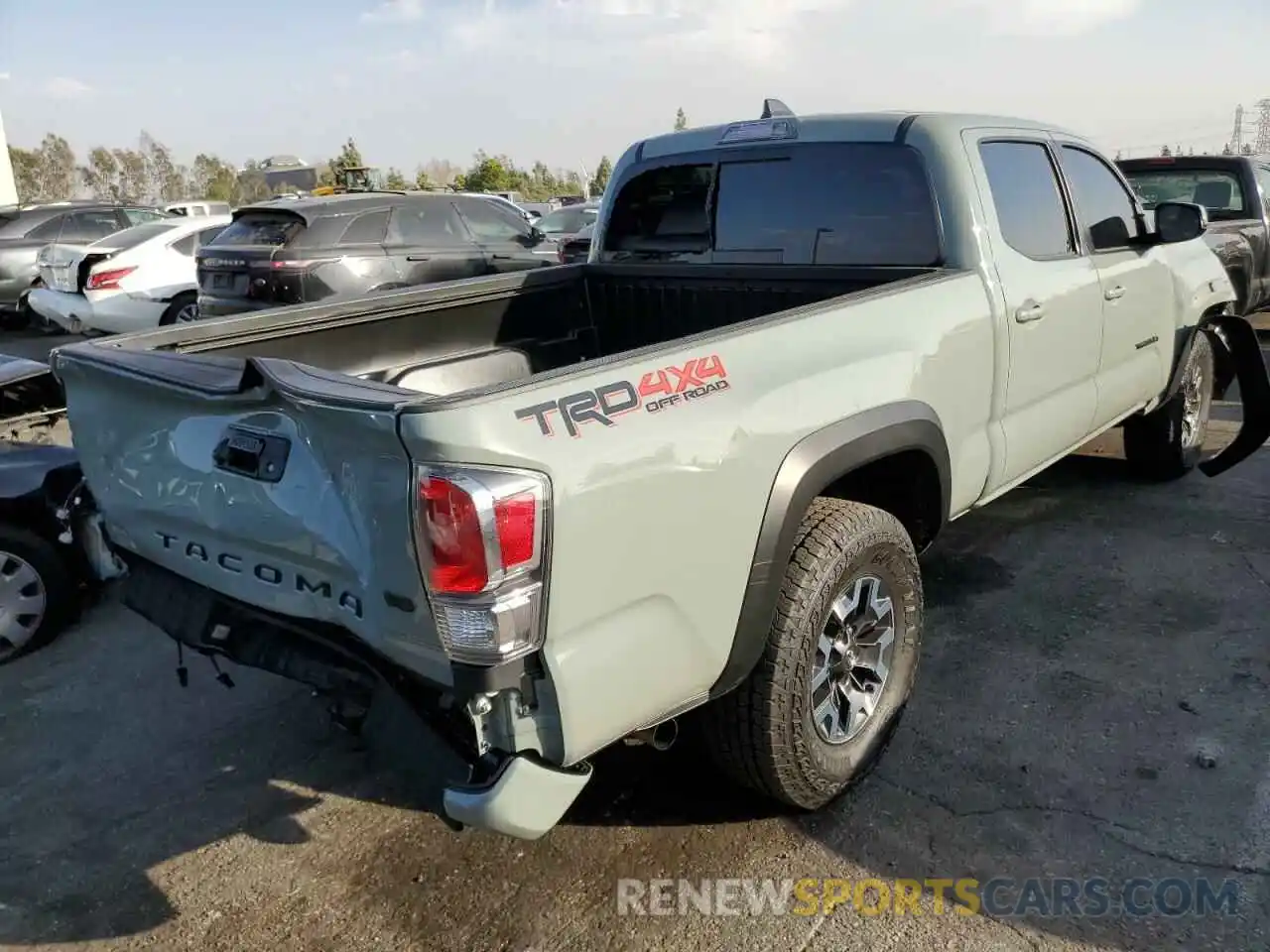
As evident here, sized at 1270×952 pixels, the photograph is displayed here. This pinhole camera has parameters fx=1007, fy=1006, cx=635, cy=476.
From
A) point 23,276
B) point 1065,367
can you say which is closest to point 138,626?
point 1065,367

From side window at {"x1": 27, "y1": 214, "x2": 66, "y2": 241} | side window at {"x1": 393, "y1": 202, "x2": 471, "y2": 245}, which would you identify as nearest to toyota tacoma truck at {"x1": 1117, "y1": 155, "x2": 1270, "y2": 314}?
side window at {"x1": 393, "y1": 202, "x2": 471, "y2": 245}

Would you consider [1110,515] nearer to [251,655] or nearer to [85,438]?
[251,655]

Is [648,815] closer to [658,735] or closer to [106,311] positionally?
[658,735]

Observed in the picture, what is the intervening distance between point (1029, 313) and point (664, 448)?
6.65ft

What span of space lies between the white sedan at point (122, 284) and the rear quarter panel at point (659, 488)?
9186mm

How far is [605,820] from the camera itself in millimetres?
2980

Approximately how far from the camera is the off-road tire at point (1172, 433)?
5426 mm

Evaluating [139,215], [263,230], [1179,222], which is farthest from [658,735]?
[139,215]

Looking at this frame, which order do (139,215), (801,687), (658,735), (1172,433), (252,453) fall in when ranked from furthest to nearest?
(139,215), (1172,433), (801,687), (658,735), (252,453)

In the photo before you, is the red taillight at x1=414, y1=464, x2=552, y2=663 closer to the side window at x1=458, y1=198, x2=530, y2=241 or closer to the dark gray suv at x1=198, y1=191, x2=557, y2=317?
the dark gray suv at x1=198, y1=191, x2=557, y2=317

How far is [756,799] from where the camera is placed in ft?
→ 9.86

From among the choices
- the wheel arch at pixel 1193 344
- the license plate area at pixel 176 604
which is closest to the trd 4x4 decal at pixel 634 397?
the license plate area at pixel 176 604

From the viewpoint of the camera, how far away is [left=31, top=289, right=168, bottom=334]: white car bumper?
10336 mm

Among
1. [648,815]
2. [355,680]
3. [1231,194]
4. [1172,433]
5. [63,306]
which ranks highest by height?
[1231,194]
